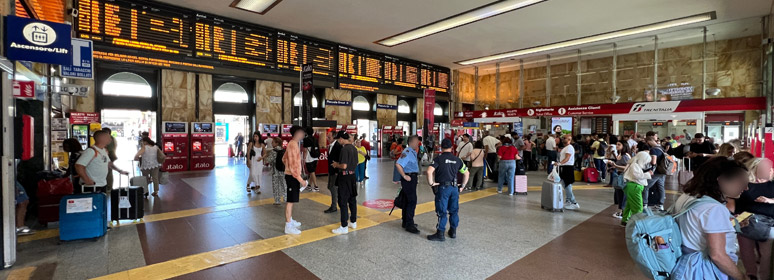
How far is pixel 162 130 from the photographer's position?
12.0 metres

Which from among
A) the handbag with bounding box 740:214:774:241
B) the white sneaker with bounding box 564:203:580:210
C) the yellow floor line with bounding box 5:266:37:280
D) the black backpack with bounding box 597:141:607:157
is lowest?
the yellow floor line with bounding box 5:266:37:280

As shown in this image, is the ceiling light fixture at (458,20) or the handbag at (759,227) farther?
the ceiling light fixture at (458,20)

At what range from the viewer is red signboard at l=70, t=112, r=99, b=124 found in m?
9.32

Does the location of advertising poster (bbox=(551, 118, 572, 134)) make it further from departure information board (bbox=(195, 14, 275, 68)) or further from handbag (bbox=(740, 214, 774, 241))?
handbag (bbox=(740, 214, 774, 241))

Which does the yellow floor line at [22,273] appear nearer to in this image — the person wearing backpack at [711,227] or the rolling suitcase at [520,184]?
the person wearing backpack at [711,227]

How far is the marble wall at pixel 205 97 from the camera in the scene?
13.3m

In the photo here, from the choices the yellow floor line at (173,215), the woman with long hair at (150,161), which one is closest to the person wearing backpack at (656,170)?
the yellow floor line at (173,215)

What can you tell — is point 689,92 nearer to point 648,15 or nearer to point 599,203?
point 648,15

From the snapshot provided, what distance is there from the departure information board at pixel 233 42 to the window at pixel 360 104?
233 inches

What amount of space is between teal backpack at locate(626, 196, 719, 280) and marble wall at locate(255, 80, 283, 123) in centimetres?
1459

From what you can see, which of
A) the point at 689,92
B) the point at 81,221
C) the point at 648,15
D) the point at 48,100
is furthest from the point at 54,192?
the point at 689,92

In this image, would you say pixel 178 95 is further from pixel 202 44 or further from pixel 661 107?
pixel 661 107

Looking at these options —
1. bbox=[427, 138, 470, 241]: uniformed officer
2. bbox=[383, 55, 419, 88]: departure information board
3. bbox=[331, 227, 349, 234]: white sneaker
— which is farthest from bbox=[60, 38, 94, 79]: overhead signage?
bbox=[383, 55, 419, 88]: departure information board

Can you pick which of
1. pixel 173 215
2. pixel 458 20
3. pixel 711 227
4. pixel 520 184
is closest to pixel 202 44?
pixel 173 215
